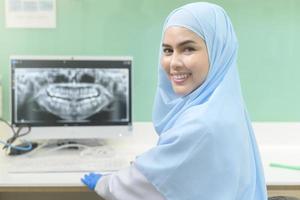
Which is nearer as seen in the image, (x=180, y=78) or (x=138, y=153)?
(x=180, y=78)

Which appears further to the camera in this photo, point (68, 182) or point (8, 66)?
point (8, 66)

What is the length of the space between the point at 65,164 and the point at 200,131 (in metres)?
0.83

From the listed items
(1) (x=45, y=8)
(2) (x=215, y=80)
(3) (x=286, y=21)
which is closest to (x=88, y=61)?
(1) (x=45, y=8)

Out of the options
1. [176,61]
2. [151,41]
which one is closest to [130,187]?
[176,61]

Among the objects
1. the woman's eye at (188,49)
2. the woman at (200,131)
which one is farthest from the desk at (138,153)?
the woman's eye at (188,49)

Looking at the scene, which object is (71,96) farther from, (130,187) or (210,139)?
(210,139)

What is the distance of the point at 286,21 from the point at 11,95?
4.96ft

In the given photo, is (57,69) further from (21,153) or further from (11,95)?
(21,153)

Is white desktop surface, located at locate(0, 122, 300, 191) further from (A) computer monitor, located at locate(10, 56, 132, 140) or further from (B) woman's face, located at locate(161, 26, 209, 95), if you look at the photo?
(B) woman's face, located at locate(161, 26, 209, 95)

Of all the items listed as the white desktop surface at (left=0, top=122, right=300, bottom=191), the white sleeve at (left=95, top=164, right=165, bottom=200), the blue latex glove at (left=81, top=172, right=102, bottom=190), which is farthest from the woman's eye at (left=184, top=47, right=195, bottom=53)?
the white desktop surface at (left=0, top=122, right=300, bottom=191)

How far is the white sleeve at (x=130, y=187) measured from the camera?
4.01 ft

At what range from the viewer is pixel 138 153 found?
208cm

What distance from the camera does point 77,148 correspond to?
2051 millimetres

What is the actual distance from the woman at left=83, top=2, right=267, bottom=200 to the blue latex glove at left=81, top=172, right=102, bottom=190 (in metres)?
0.13
